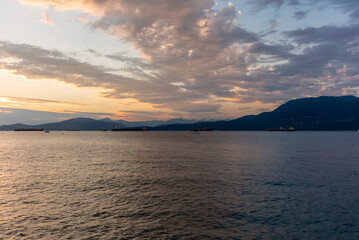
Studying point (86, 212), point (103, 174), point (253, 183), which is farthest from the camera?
point (103, 174)

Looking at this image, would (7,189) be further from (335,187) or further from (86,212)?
(335,187)

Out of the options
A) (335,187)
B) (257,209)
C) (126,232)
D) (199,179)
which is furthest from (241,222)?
(335,187)

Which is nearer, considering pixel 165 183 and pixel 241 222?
pixel 241 222

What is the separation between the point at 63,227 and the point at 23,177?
98.0ft

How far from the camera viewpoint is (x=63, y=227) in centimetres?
2130

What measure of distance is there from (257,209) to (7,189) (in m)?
37.1

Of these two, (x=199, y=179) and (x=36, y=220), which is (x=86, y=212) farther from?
(x=199, y=179)

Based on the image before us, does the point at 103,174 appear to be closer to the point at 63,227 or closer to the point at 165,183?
the point at 165,183

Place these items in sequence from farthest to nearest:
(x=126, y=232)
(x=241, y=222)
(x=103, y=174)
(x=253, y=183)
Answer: (x=103, y=174) < (x=253, y=183) < (x=241, y=222) < (x=126, y=232)

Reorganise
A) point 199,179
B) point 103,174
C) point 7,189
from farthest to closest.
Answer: point 103,174 < point 199,179 < point 7,189

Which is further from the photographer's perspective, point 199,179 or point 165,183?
point 199,179

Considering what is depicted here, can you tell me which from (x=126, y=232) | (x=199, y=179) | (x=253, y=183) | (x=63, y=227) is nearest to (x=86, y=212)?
(x=63, y=227)

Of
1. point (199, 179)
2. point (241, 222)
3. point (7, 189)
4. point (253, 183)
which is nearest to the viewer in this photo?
point (241, 222)

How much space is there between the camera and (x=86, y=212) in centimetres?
2519
